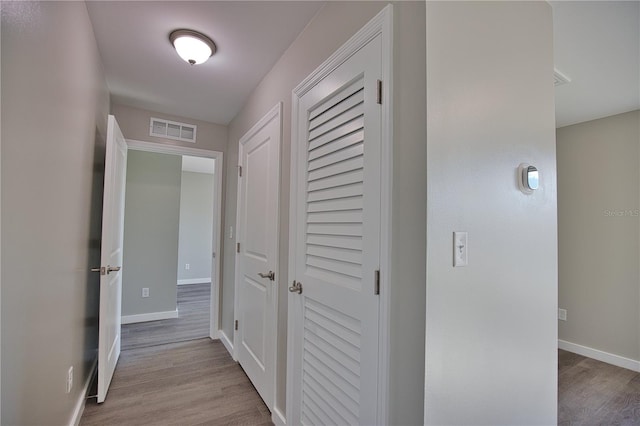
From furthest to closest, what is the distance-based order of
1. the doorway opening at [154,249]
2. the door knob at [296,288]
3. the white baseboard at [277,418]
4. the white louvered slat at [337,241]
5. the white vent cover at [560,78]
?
the doorway opening at [154,249]
the white vent cover at [560,78]
the white baseboard at [277,418]
the door knob at [296,288]
the white louvered slat at [337,241]

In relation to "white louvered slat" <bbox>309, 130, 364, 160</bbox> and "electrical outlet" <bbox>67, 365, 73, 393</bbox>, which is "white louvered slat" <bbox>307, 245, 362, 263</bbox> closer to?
"white louvered slat" <bbox>309, 130, 364, 160</bbox>

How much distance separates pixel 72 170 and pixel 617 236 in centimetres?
446

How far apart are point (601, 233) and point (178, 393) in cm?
413

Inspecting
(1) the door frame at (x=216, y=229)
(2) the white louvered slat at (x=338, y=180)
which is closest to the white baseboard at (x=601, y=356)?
(2) the white louvered slat at (x=338, y=180)

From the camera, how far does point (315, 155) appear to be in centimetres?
157

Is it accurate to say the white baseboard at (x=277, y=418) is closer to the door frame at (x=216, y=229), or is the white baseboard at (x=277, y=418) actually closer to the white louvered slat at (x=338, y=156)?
the white louvered slat at (x=338, y=156)

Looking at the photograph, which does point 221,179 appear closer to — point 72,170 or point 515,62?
point 72,170

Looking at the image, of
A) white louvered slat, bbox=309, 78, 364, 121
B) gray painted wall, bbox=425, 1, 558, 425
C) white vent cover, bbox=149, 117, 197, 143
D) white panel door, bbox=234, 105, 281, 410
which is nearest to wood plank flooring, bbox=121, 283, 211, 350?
white panel door, bbox=234, 105, 281, 410

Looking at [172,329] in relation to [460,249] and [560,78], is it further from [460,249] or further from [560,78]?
[560,78]

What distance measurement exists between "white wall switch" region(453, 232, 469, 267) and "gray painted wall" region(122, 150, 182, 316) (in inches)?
153

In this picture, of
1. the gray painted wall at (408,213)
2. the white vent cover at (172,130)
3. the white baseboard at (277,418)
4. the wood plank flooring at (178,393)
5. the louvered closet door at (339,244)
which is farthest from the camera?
the white vent cover at (172,130)

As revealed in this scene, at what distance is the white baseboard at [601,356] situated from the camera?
110 inches

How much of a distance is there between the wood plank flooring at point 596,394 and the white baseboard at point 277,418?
6.16ft

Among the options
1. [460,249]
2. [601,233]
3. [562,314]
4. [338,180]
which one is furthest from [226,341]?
[601,233]
